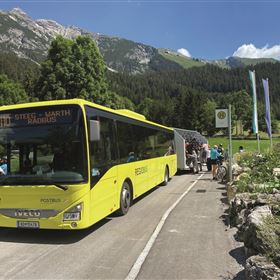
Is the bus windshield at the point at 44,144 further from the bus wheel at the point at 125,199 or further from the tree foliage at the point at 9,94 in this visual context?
the tree foliage at the point at 9,94

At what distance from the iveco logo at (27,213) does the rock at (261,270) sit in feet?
14.8

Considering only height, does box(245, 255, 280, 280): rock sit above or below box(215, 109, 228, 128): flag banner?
below

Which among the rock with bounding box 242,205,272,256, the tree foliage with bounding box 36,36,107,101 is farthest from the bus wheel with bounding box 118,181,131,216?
the tree foliage with bounding box 36,36,107,101

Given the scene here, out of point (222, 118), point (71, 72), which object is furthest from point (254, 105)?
point (71, 72)

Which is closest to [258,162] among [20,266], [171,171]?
[171,171]

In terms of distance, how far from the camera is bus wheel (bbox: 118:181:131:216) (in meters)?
10.6

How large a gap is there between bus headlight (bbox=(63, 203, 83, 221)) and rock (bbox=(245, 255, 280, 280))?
374 centimetres

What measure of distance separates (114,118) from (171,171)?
977 centimetres

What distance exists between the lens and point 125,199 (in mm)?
10898

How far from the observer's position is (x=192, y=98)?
94375 mm

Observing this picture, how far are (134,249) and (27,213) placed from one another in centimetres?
241

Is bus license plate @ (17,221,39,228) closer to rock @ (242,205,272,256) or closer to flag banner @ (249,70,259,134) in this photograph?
rock @ (242,205,272,256)

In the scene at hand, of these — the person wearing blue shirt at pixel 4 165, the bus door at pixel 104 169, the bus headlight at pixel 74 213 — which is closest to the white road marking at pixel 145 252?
the bus door at pixel 104 169

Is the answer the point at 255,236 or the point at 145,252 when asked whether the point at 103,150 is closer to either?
the point at 145,252
